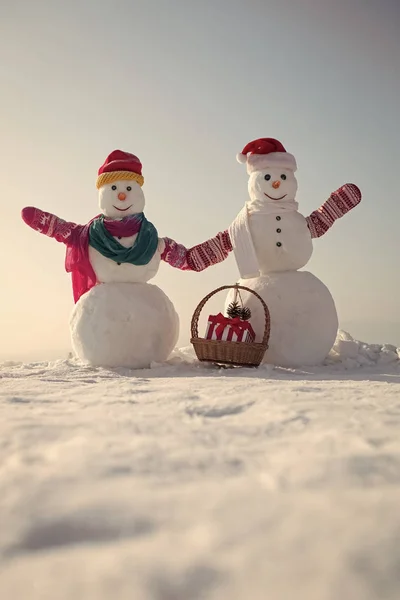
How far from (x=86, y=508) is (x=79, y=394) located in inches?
56.2

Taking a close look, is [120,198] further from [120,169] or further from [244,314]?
[244,314]

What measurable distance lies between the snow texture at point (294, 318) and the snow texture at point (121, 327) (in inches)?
30.1

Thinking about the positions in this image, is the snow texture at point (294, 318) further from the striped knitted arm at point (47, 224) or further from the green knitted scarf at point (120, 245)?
the striped knitted arm at point (47, 224)

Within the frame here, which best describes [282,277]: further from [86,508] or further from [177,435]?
[86,508]

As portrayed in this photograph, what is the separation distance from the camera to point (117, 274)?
14.5 ft

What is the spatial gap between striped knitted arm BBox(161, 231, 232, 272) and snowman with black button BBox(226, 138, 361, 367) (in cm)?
21

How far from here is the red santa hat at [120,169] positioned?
4418 mm

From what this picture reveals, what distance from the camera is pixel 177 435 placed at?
4.83 ft

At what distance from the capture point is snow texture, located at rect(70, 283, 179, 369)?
417cm

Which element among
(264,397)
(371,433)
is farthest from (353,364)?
(371,433)

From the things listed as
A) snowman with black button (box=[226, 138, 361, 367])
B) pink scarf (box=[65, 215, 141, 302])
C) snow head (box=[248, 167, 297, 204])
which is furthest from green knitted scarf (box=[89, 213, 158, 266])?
snow head (box=[248, 167, 297, 204])

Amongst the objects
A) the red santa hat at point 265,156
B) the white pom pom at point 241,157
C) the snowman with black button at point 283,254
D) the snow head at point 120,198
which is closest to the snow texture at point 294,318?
the snowman with black button at point 283,254

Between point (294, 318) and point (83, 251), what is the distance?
6.02 ft

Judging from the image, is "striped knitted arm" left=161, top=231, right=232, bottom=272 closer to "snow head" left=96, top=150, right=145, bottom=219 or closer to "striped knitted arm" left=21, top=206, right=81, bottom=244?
"snow head" left=96, top=150, right=145, bottom=219
